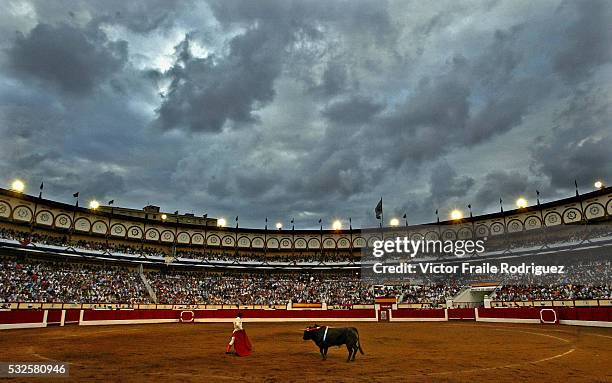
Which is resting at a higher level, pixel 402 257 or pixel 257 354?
pixel 402 257

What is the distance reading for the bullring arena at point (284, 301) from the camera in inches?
419

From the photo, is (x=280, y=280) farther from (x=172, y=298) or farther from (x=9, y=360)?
(x=9, y=360)

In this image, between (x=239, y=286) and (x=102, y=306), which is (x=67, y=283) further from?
(x=239, y=286)

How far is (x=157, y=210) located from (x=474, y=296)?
61597mm

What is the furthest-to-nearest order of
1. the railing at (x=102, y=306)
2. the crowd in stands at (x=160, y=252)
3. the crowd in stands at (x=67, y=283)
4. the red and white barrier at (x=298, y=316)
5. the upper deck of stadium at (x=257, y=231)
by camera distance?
the upper deck of stadium at (x=257, y=231)
the crowd in stands at (x=160, y=252)
the crowd in stands at (x=67, y=283)
the railing at (x=102, y=306)
the red and white barrier at (x=298, y=316)

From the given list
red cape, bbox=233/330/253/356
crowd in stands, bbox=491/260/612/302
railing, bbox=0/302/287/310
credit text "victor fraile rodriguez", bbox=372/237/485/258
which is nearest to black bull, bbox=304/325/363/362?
red cape, bbox=233/330/253/356

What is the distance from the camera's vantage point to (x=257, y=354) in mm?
12875

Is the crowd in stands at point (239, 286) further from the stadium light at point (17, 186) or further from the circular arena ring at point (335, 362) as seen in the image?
the circular arena ring at point (335, 362)

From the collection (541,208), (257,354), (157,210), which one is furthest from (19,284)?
(541,208)

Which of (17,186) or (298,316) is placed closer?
(298,316)

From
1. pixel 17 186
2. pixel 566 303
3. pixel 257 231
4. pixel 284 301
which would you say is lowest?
pixel 284 301

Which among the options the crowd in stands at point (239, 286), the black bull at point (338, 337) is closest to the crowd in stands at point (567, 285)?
the crowd in stands at point (239, 286)

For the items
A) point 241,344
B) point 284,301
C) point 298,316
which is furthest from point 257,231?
point 241,344

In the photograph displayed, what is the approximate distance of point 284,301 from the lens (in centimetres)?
4922
